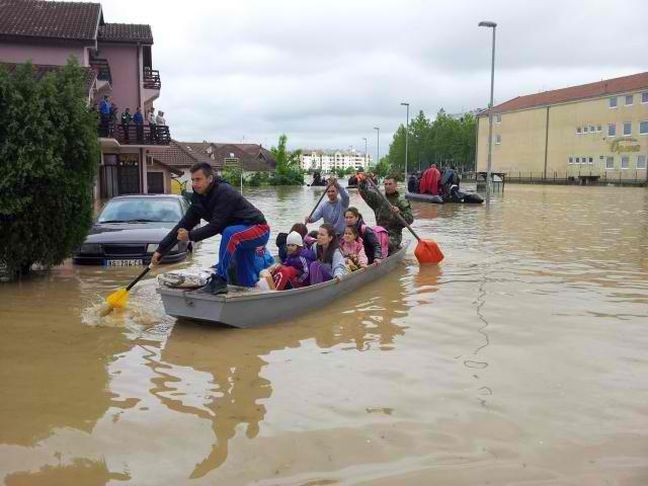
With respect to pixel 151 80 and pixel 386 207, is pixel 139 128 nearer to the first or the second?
pixel 151 80

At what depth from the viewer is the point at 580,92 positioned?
6525 centimetres

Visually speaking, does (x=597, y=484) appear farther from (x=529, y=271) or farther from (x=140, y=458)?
(x=529, y=271)

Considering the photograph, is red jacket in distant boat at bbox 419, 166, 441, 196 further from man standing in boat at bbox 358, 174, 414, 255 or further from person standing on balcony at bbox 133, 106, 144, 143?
man standing in boat at bbox 358, 174, 414, 255

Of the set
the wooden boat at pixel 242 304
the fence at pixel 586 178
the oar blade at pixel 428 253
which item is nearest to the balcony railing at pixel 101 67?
the oar blade at pixel 428 253

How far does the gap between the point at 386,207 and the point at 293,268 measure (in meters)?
4.18

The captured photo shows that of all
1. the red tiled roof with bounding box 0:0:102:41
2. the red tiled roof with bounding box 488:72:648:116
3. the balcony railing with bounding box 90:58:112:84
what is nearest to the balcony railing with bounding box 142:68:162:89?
the balcony railing with bounding box 90:58:112:84

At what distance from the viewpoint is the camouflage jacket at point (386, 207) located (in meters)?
12.1

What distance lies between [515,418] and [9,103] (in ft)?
25.7

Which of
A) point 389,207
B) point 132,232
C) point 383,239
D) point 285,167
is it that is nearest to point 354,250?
point 383,239

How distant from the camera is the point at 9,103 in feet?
29.7

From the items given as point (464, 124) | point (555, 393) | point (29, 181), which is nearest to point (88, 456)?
point (555, 393)

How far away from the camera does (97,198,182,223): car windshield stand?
12.5m

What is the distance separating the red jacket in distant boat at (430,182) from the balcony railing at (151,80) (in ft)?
49.3

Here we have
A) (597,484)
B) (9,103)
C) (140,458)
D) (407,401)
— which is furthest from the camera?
(9,103)
